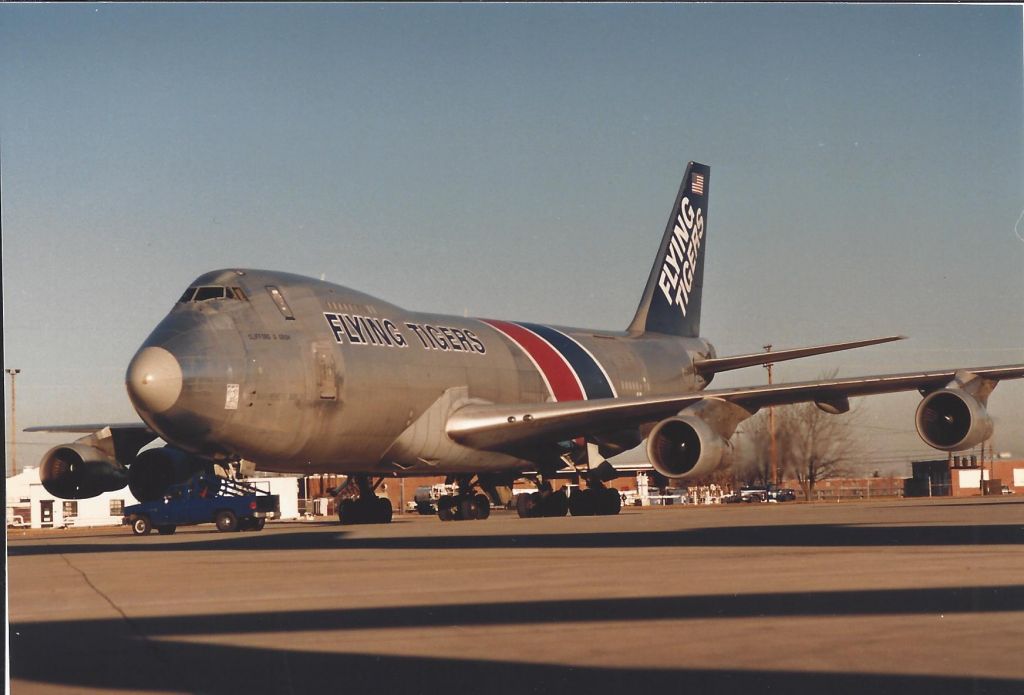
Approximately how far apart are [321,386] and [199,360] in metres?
2.59

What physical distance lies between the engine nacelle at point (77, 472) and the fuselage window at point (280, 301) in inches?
176

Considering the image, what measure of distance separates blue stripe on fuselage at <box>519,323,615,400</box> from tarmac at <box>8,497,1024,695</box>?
15.5 metres

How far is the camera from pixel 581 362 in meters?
30.1

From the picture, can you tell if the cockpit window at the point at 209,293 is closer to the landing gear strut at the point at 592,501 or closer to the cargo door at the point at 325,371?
the cargo door at the point at 325,371

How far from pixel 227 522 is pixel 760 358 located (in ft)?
51.0

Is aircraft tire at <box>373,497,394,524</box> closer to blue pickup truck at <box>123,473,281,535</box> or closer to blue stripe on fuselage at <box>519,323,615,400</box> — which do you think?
blue stripe on fuselage at <box>519,323,615,400</box>

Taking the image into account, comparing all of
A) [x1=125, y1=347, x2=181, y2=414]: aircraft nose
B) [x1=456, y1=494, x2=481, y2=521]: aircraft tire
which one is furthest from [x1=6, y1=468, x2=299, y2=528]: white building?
[x1=125, y1=347, x2=181, y2=414]: aircraft nose

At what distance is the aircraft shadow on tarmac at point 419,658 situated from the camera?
18.4ft

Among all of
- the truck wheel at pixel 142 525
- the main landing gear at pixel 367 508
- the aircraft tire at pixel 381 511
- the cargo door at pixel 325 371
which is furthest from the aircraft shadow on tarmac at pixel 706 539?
the truck wheel at pixel 142 525

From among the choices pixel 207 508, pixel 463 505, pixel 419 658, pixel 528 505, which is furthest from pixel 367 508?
pixel 419 658

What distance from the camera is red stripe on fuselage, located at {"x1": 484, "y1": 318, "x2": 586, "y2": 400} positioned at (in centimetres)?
2869

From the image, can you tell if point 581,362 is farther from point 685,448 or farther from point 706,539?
point 706,539

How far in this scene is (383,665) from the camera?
6234 millimetres

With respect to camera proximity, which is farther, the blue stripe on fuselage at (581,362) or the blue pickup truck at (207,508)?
the blue pickup truck at (207,508)
